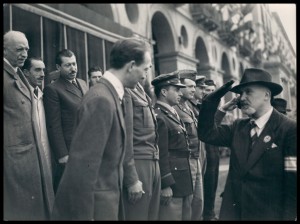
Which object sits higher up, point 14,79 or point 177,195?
point 14,79

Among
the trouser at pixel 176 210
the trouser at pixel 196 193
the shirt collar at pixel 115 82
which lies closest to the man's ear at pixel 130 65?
the shirt collar at pixel 115 82

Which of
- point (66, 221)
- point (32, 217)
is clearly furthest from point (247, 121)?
point (32, 217)

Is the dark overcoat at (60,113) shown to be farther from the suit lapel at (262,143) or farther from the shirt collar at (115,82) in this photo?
the suit lapel at (262,143)

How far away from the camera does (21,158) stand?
10.2 ft

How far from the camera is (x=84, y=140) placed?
7.58ft

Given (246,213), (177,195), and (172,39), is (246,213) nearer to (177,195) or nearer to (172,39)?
(177,195)

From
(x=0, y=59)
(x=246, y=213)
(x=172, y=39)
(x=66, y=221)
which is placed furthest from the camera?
(x=172, y=39)

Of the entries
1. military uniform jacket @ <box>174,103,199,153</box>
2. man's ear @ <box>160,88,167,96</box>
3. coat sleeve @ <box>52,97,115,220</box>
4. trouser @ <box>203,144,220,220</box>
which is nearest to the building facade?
military uniform jacket @ <box>174,103,199,153</box>

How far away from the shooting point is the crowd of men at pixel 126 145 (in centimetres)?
236

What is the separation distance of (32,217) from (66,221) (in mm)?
1091

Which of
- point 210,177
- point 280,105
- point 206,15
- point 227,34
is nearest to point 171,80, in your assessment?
point 280,105

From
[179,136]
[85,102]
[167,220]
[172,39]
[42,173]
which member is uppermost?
[172,39]

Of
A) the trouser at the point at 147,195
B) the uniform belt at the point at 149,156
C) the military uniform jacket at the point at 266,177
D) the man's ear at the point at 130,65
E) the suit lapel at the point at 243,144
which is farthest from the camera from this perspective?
the uniform belt at the point at 149,156

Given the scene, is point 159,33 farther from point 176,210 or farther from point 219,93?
point 219,93
